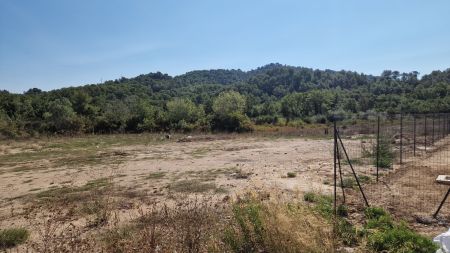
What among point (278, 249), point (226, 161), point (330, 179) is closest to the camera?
point (278, 249)

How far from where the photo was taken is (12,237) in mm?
7016

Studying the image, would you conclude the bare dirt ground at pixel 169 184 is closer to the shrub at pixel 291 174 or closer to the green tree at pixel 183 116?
the shrub at pixel 291 174

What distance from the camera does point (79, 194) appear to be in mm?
11570

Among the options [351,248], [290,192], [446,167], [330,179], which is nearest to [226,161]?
[330,179]

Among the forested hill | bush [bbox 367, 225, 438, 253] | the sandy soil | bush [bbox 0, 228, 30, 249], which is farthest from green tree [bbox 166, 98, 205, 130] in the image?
bush [bbox 367, 225, 438, 253]

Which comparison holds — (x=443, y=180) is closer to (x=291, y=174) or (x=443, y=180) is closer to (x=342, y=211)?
(x=291, y=174)

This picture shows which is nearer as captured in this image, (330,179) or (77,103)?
(330,179)

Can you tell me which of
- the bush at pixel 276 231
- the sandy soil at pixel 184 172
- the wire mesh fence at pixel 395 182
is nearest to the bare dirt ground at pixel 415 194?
the wire mesh fence at pixel 395 182

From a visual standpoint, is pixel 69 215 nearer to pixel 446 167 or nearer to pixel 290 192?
pixel 290 192

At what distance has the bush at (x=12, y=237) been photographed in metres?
6.91

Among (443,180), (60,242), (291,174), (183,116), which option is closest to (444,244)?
(60,242)

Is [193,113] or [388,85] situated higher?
[388,85]

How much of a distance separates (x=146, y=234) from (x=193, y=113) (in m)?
54.7

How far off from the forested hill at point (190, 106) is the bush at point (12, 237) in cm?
1228
